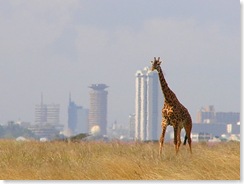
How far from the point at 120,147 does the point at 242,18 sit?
552cm

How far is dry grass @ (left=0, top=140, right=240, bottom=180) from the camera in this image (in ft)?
29.7

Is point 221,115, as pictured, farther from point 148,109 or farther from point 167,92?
point 167,92

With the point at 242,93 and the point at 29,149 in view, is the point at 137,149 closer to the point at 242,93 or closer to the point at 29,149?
the point at 29,149

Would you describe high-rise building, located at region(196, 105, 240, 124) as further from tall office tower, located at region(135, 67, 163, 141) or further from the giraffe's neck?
the giraffe's neck

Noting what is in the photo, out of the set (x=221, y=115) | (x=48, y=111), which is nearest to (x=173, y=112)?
(x=221, y=115)

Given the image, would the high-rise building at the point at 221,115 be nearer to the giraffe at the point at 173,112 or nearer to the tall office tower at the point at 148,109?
the tall office tower at the point at 148,109

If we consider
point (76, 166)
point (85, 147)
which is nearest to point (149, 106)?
point (85, 147)

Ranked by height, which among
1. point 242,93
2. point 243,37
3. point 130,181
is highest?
point 243,37

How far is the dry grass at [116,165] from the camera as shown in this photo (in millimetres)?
9055

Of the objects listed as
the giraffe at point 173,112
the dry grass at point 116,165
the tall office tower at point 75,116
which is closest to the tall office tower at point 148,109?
the tall office tower at point 75,116

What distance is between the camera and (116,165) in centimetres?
936

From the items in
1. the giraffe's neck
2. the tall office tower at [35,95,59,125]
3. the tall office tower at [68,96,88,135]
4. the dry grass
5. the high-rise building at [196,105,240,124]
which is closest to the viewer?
the dry grass

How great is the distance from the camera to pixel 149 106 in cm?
3806

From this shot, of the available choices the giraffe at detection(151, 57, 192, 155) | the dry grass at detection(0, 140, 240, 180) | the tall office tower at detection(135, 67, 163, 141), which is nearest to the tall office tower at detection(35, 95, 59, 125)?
the tall office tower at detection(135, 67, 163, 141)
